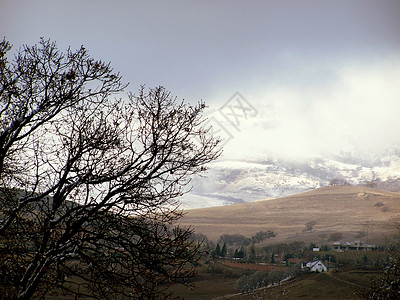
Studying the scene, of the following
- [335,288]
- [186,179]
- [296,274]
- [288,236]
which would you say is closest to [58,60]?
[186,179]

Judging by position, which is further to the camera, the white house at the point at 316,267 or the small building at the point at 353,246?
the small building at the point at 353,246

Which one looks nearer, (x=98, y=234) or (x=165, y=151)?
(x=98, y=234)

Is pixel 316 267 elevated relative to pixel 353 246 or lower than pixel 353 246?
lower

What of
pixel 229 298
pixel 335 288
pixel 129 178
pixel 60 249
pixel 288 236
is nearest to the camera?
pixel 60 249

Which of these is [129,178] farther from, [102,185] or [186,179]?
[186,179]

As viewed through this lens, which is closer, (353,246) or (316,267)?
(316,267)

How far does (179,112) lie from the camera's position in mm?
7266

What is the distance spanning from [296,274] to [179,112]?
9619cm

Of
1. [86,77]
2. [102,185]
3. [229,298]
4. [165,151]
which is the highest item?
[86,77]

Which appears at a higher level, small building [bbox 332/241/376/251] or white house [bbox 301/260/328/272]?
small building [bbox 332/241/376/251]

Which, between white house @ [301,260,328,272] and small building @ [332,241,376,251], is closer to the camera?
white house @ [301,260,328,272]

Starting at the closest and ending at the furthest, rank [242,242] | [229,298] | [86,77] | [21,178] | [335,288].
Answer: [86,77] < [21,178] < [229,298] < [335,288] < [242,242]

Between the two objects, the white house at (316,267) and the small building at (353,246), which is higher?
the small building at (353,246)

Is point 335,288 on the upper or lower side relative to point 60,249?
lower
